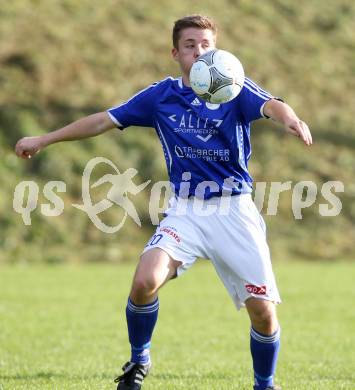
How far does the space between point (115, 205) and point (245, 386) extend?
12792mm

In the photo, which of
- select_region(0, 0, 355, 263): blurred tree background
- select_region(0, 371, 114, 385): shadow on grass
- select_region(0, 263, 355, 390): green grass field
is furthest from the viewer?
select_region(0, 0, 355, 263): blurred tree background

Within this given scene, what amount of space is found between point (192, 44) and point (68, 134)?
3.11 ft

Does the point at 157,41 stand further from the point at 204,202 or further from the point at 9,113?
the point at 204,202

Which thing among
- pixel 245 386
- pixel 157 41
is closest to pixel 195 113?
pixel 245 386

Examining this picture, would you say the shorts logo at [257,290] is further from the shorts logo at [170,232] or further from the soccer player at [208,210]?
the shorts logo at [170,232]

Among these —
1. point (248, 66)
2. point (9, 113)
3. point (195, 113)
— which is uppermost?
point (248, 66)

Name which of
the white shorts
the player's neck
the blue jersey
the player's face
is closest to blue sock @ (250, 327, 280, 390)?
the white shorts

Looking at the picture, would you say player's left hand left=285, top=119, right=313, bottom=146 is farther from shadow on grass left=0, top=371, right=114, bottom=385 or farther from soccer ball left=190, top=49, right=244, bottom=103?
shadow on grass left=0, top=371, right=114, bottom=385

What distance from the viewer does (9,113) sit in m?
20.3

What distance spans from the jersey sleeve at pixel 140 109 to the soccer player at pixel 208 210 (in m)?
0.02

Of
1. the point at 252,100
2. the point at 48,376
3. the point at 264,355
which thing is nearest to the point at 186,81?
the point at 252,100

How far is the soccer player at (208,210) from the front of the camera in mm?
5363

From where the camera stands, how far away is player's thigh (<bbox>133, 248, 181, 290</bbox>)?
5.20 metres

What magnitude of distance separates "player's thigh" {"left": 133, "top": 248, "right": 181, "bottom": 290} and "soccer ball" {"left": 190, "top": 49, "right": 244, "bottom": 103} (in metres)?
0.92
